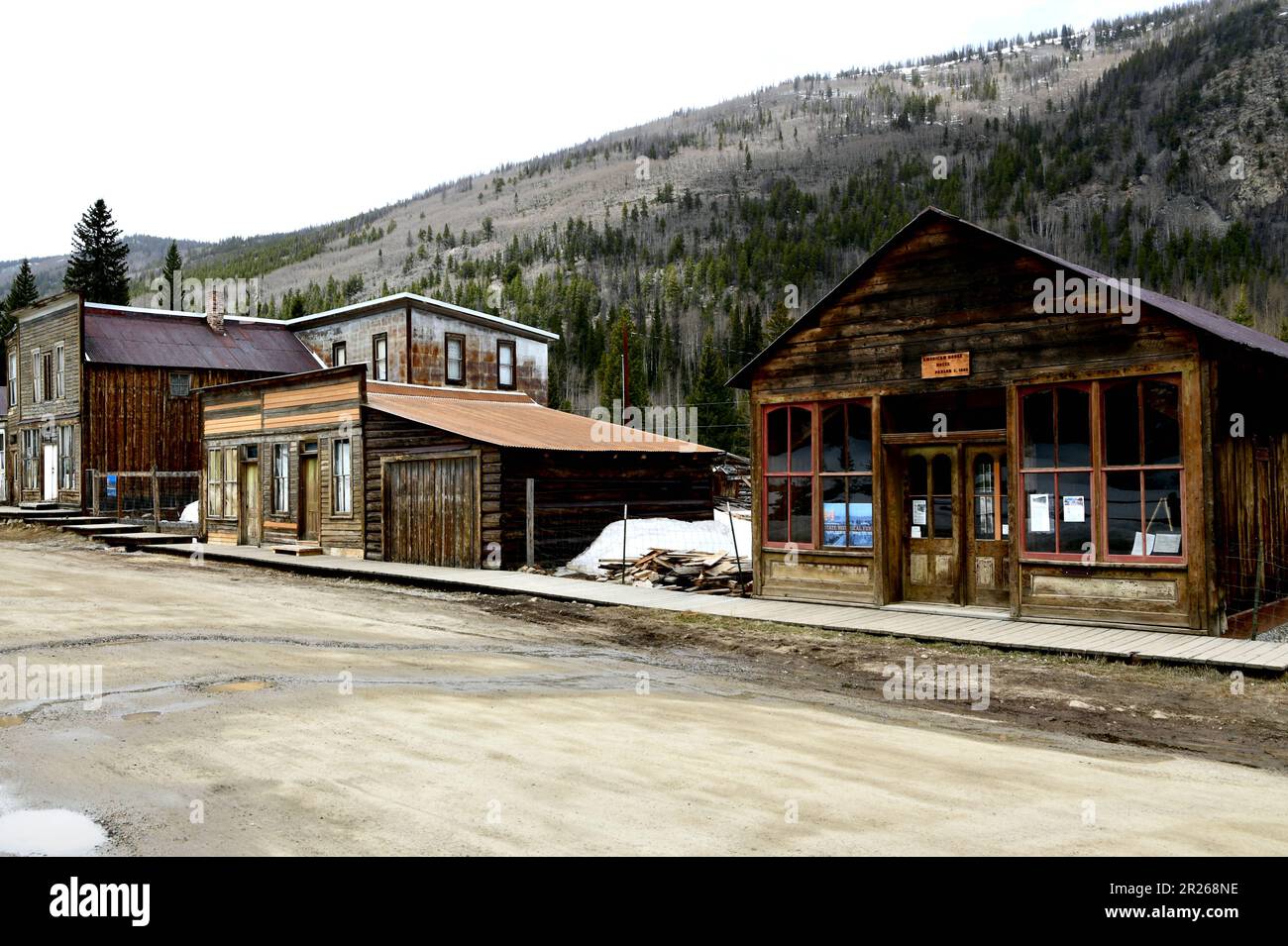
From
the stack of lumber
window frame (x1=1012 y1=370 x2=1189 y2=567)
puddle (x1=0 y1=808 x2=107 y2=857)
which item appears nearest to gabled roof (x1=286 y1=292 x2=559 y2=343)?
the stack of lumber

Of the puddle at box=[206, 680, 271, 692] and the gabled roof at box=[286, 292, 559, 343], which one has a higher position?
the gabled roof at box=[286, 292, 559, 343]

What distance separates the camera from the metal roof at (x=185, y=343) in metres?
36.4

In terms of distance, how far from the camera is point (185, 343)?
3788 cm

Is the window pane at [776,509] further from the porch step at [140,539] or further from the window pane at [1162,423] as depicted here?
the porch step at [140,539]

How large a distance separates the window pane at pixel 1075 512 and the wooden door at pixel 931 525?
1.79m

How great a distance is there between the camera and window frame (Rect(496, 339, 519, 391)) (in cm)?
3762

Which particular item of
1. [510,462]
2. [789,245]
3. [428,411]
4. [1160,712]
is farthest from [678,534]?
[789,245]

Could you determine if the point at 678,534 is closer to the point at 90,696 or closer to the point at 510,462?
the point at 510,462

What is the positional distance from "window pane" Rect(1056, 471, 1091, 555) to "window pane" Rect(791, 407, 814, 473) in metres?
4.13

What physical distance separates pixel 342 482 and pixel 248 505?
5219 mm

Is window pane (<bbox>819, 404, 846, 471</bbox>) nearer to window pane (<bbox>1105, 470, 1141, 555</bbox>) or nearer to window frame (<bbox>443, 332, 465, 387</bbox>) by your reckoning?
window pane (<bbox>1105, 470, 1141, 555</bbox>)

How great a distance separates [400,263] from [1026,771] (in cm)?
19512

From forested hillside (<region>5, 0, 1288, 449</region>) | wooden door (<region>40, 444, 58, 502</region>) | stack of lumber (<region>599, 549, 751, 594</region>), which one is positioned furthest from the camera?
forested hillside (<region>5, 0, 1288, 449</region>)

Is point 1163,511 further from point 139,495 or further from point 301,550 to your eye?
point 139,495
